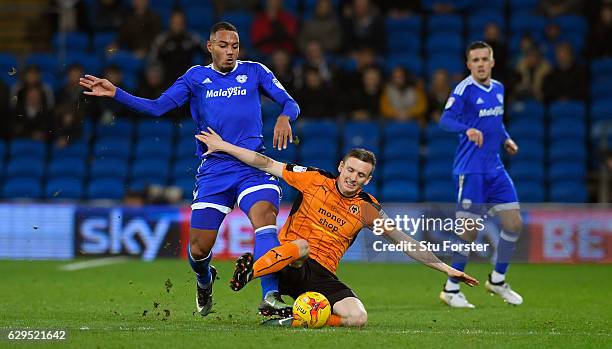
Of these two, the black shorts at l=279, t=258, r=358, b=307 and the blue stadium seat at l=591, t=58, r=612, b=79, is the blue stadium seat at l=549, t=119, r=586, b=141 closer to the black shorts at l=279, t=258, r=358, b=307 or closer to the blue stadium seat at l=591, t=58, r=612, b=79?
the blue stadium seat at l=591, t=58, r=612, b=79

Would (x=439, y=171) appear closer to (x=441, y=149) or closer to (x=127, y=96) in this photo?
(x=441, y=149)

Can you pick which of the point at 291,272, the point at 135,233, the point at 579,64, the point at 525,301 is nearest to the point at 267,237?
the point at 291,272

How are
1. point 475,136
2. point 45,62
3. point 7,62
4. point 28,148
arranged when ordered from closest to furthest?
point 475,136, point 28,148, point 7,62, point 45,62

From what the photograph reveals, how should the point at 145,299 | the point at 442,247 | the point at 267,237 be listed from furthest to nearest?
the point at 145,299 < the point at 442,247 < the point at 267,237

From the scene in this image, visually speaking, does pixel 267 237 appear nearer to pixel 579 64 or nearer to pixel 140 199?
pixel 140 199

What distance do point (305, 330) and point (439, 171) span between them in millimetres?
8760

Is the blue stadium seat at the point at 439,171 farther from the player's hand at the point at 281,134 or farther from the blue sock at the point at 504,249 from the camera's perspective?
the player's hand at the point at 281,134

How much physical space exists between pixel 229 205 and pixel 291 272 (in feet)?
2.85

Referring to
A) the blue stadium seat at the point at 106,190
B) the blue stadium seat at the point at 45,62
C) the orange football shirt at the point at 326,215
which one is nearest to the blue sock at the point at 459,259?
the orange football shirt at the point at 326,215

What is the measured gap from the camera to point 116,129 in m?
16.9

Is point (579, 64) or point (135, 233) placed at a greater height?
point (579, 64)

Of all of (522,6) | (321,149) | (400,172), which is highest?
(522,6)

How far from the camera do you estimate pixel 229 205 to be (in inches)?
341

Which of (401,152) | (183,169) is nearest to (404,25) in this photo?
(401,152)
